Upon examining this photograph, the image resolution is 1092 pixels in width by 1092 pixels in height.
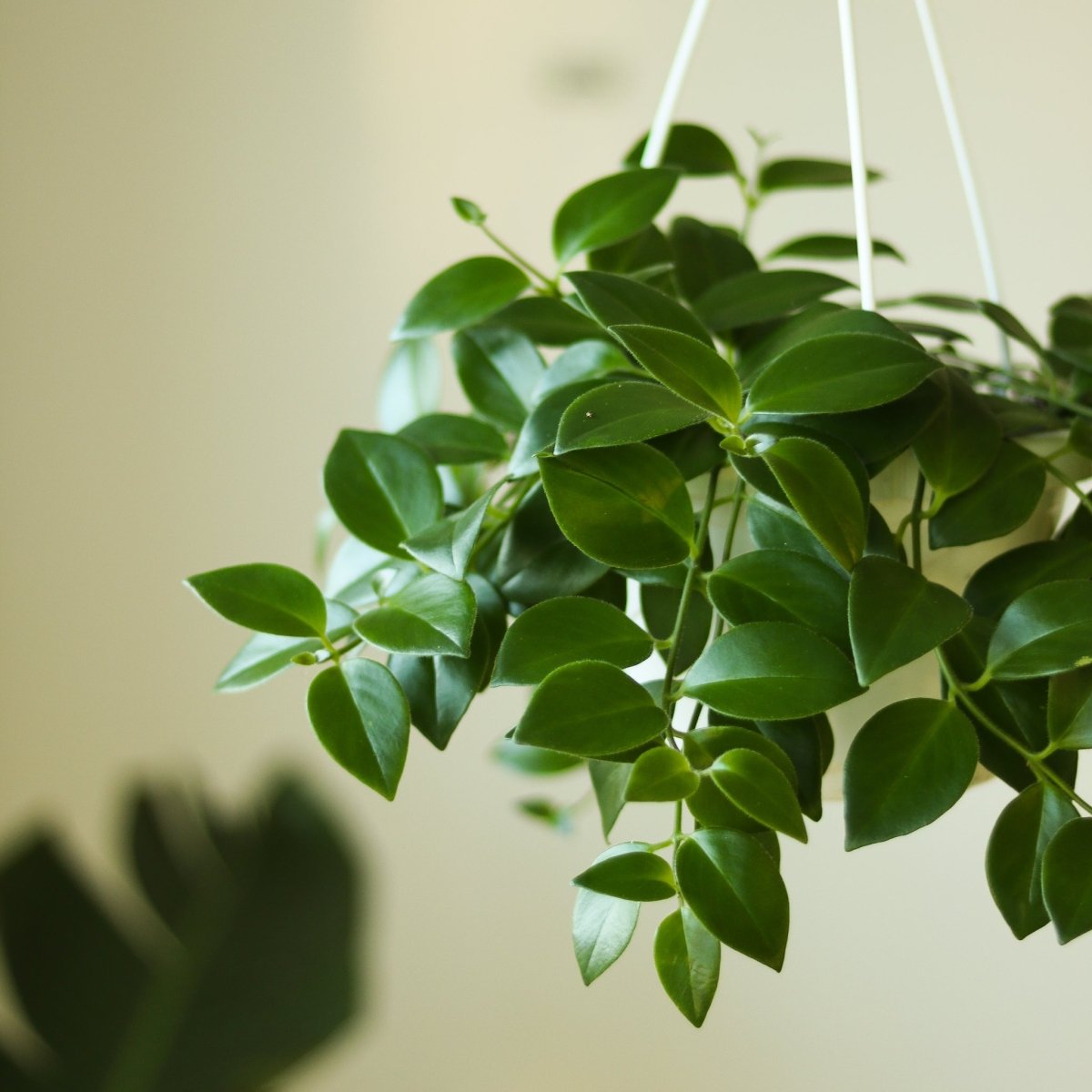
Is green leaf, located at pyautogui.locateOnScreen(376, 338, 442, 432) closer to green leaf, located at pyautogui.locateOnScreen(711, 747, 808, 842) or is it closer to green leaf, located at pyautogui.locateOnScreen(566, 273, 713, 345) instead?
green leaf, located at pyautogui.locateOnScreen(566, 273, 713, 345)

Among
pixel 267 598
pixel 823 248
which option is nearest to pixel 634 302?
pixel 267 598

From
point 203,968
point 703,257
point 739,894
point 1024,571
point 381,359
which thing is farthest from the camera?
point 381,359

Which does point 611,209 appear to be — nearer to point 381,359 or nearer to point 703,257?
point 703,257

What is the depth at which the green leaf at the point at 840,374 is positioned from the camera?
0.38 meters

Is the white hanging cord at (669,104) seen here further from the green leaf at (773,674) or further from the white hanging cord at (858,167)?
the green leaf at (773,674)

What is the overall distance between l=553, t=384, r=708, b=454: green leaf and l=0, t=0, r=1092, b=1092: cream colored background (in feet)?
3.39

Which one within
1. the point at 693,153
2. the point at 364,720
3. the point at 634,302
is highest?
the point at 693,153

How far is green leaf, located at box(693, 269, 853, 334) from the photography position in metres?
0.51

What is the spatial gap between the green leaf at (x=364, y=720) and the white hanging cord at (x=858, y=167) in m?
0.26

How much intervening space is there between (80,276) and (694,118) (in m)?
0.73

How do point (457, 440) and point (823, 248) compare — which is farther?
point (823, 248)

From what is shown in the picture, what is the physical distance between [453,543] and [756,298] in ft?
0.65

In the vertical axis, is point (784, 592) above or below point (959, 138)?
below

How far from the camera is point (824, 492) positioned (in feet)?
1.21
